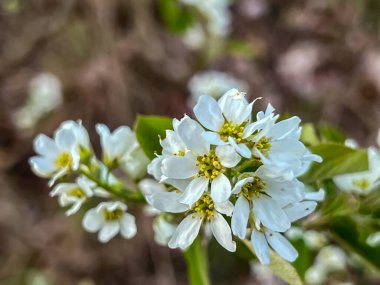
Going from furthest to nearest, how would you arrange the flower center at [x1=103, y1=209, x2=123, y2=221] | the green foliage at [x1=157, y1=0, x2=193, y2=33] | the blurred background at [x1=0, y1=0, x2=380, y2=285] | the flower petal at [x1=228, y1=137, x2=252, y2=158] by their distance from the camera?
the blurred background at [x1=0, y1=0, x2=380, y2=285]
the green foliage at [x1=157, y1=0, x2=193, y2=33]
the flower center at [x1=103, y1=209, x2=123, y2=221]
the flower petal at [x1=228, y1=137, x2=252, y2=158]

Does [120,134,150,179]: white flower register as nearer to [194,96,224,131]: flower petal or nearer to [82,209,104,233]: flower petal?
[82,209,104,233]: flower petal

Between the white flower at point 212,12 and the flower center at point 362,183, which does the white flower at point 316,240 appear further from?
the white flower at point 212,12

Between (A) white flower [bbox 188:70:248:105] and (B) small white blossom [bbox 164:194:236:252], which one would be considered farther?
(A) white flower [bbox 188:70:248:105]

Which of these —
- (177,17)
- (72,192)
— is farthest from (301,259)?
(177,17)

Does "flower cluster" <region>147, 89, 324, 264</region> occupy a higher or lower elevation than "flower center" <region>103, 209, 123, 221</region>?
higher

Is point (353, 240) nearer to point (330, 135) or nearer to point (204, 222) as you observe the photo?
point (330, 135)

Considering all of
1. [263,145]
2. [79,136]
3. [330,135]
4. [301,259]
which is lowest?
[301,259]

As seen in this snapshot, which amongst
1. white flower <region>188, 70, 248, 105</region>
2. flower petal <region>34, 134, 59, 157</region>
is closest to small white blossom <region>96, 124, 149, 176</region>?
flower petal <region>34, 134, 59, 157</region>
